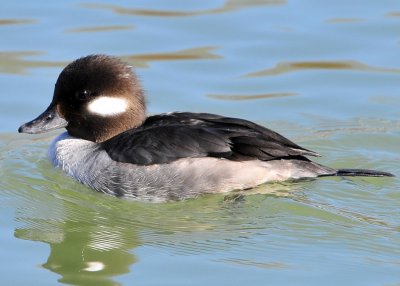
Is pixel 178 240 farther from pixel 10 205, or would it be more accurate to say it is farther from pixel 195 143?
pixel 10 205

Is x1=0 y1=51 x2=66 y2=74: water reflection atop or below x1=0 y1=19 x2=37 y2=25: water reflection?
below

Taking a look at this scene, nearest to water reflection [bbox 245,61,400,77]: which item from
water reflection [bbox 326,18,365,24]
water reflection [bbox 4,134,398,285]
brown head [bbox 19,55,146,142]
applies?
water reflection [bbox 326,18,365,24]

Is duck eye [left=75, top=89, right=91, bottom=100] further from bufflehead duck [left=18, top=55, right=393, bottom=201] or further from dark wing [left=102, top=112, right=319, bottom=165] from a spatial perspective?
dark wing [left=102, top=112, right=319, bottom=165]

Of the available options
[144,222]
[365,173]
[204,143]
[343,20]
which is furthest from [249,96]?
[144,222]

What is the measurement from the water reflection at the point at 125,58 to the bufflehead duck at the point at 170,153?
255 centimetres

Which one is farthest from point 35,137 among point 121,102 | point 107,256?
point 107,256

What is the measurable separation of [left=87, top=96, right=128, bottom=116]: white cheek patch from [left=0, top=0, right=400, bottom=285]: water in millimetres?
692

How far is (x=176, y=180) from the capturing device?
862 centimetres

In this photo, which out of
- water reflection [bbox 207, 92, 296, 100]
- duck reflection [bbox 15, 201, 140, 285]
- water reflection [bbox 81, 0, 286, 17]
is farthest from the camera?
water reflection [bbox 81, 0, 286, 17]

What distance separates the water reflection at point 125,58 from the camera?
1161 centimetres

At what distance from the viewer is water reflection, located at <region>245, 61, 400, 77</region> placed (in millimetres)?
11438

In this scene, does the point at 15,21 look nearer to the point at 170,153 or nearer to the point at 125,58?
the point at 125,58

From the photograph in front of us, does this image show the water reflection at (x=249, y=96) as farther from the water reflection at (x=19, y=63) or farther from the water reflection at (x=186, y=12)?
the water reflection at (x=186, y=12)

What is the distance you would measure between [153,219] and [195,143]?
0.72 m
